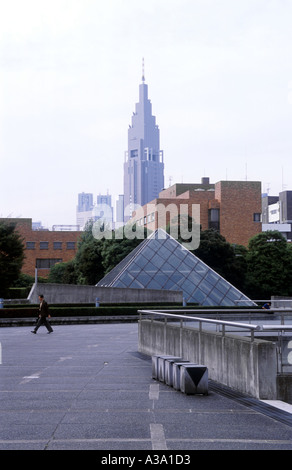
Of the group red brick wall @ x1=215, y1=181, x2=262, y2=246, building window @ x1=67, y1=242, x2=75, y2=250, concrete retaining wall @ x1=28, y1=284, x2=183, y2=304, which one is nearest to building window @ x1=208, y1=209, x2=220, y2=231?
red brick wall @ x1=215, y1=181, x2=262, y2=246

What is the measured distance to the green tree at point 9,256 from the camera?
2285 inches

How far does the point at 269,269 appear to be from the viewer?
253ft

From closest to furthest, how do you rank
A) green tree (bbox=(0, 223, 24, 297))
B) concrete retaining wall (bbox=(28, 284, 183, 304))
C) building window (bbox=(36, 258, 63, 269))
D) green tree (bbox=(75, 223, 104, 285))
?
concrete retaining wall (bbox=(28, 284, 183, 304)) → green tree (bbox=(0, 223, 24, 297)) → green tree (bbox=(75, 223, 104, 285)) → building window (bbox=(36, 258, 63, 269))

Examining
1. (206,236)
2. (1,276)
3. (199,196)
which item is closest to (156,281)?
(1,276)

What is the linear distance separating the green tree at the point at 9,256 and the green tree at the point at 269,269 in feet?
93.9

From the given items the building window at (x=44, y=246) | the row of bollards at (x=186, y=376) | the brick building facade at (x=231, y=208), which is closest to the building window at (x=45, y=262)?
the building window at (x=44, y=246)

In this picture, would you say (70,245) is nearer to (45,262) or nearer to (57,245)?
(57,245)

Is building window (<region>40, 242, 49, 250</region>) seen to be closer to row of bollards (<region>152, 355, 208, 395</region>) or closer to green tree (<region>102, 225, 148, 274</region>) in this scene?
green tree (<region>102, 225, 148, 274</region>)

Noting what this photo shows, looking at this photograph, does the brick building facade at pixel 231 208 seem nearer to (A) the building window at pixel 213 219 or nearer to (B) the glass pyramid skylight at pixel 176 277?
(A) the building window at pixel 213 219

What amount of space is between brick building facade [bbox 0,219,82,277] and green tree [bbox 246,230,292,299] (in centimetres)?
5186

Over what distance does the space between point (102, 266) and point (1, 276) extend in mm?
20768

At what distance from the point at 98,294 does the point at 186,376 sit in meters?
38.9

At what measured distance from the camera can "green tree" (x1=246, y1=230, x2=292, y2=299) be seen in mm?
76562
